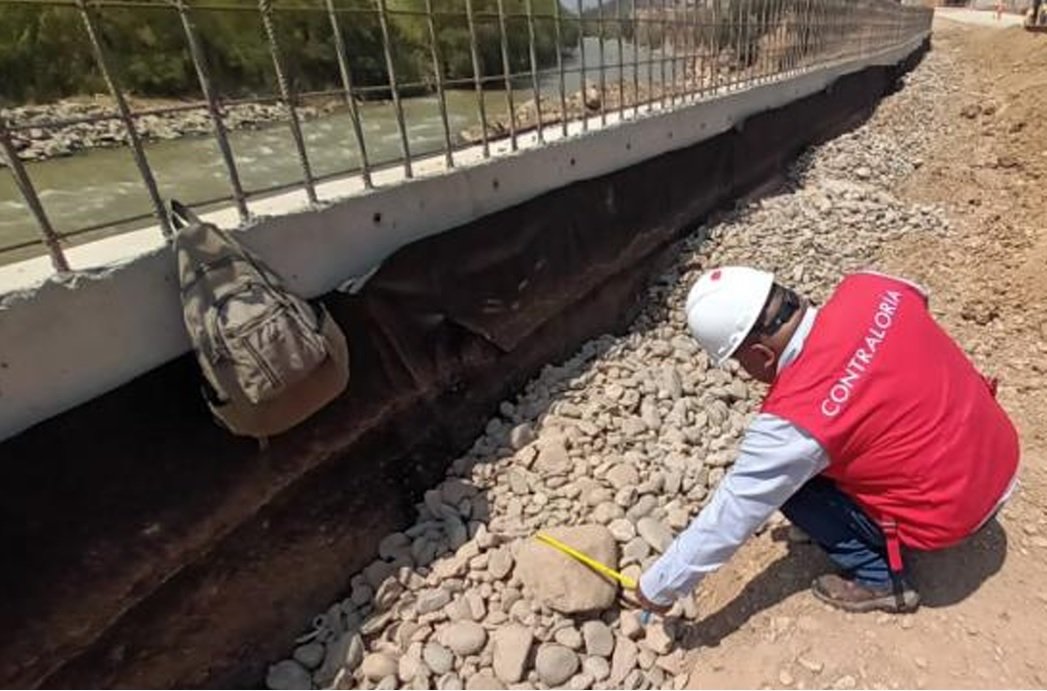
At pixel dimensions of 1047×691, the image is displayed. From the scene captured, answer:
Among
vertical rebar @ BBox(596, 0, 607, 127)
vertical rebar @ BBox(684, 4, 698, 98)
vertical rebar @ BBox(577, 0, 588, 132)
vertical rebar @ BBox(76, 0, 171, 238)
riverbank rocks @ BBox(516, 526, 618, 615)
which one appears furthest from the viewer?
vertical rebar @ BBox(684, 4, 698, 98)

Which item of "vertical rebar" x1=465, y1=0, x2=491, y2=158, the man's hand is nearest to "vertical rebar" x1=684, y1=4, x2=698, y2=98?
"vertical rebar" x1=465, y1=0, x2=491, y2=158

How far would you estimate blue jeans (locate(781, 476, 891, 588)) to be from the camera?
2387 millimetres

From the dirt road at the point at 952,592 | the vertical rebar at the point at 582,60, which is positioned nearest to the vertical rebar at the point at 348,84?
the vertical rebar at the point at 582,60

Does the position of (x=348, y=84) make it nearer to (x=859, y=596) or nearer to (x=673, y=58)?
(x=859, y=596)

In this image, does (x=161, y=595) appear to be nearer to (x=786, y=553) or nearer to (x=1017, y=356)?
(x=786, y=553)

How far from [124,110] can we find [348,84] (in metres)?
0.95

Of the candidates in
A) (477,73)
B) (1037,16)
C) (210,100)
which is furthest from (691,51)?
(1037,16)

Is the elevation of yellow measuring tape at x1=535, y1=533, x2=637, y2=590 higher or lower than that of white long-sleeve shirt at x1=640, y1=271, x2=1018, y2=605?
lower

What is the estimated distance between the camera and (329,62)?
4.62m

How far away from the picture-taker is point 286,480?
2512mm

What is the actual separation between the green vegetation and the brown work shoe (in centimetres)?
300

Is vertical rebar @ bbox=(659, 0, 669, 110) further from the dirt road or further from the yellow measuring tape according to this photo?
the yellow measuring tape

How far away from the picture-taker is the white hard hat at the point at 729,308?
216 cm

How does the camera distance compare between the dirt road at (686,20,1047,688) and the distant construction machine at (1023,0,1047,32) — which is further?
the distant construction machine at (1023,0,1047,32)
